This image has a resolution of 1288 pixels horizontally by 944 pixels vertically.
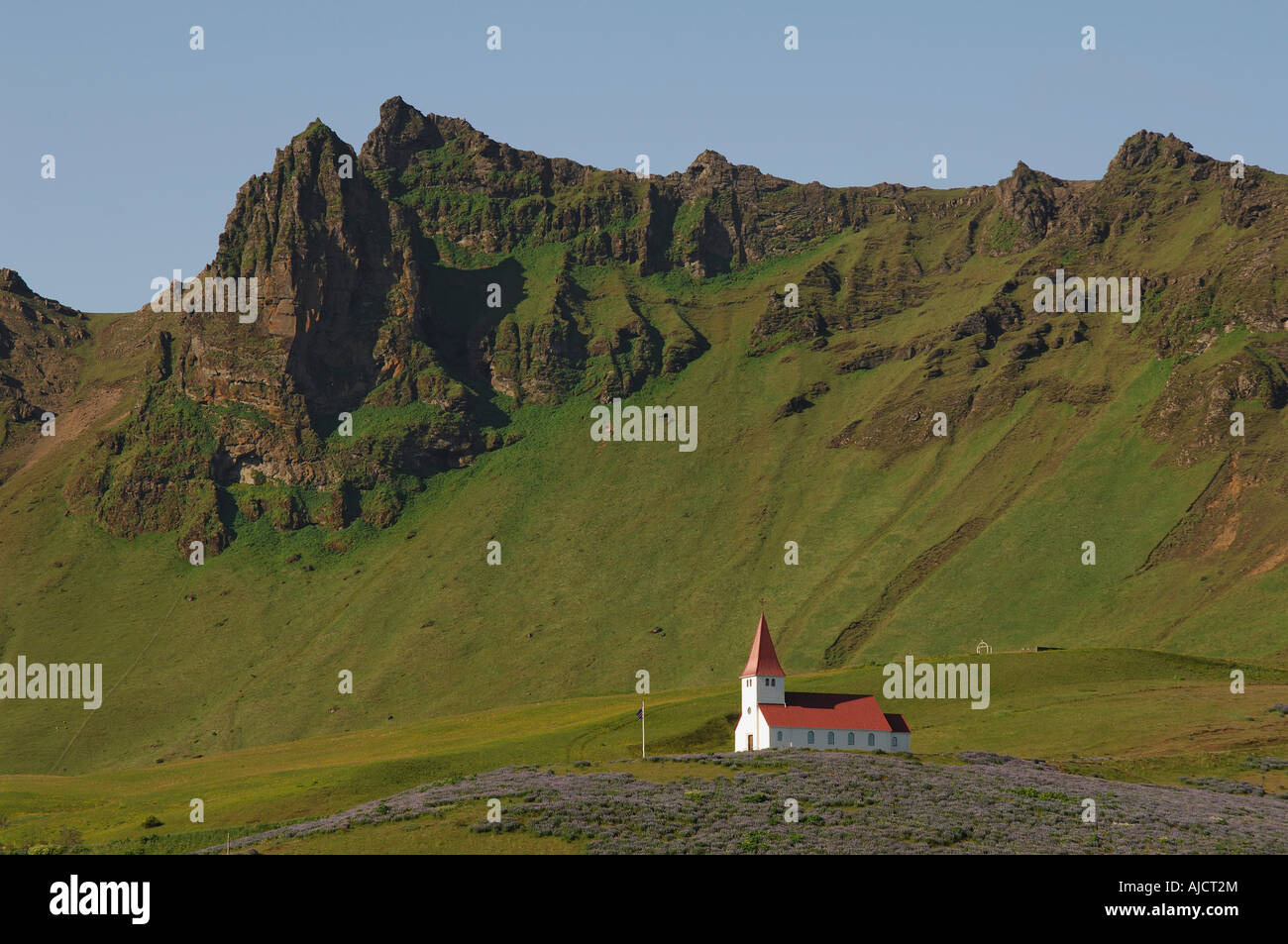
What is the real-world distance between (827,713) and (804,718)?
2.21m

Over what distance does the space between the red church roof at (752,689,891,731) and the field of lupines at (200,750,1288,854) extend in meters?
11.7

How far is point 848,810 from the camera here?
7488 centimetres

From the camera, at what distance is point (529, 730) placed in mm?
142500

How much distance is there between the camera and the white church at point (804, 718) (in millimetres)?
107375

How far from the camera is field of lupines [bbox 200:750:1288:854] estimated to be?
214 feet

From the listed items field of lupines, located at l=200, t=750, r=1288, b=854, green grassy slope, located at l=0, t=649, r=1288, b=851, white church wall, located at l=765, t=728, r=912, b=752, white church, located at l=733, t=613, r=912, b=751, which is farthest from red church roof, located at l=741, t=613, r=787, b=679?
green grassy slope, located at l=0, t=649, r=1288, b=851

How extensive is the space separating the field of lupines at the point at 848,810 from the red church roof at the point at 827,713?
38.3 ft

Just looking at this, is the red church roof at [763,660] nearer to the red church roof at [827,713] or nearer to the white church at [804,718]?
the white church at [804,718]

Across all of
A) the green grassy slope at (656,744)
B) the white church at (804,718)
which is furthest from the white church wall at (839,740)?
the green grassy slope at (656,744)

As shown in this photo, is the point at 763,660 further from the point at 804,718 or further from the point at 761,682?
the point at 804,718

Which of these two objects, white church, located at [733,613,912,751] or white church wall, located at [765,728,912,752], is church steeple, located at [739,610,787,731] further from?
white church wall, located at [765,728,912,752]

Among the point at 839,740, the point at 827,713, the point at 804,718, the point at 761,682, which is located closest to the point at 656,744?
the point at 761,682
